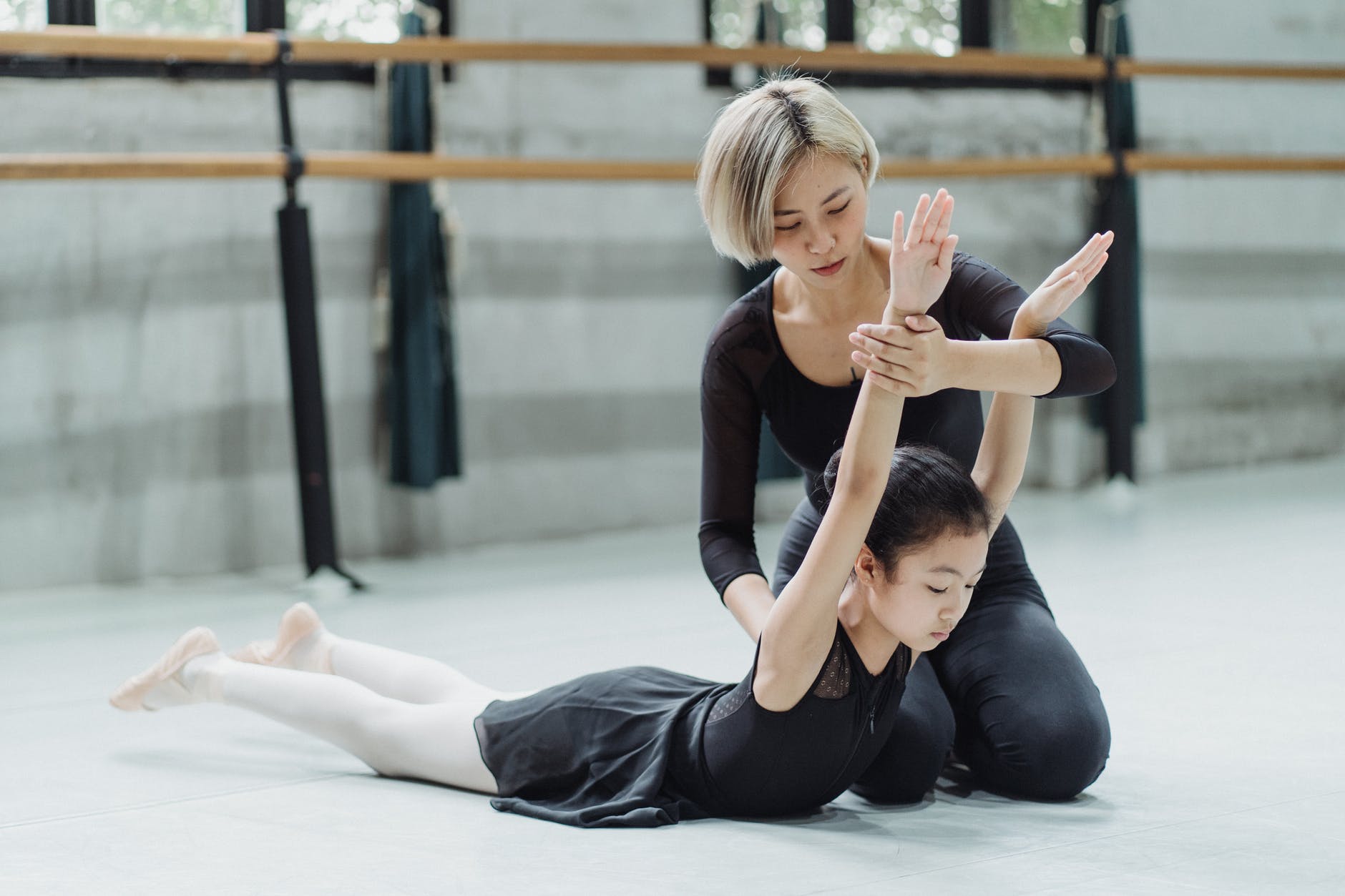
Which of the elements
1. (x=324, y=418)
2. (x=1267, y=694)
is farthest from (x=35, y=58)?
(x=1267, y=694)

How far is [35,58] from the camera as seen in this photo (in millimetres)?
3152

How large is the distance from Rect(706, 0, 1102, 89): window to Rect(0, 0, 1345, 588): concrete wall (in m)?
0.10

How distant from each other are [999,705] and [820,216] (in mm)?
587

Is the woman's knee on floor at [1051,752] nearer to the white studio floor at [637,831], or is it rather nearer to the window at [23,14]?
the white studio floor at [637,831]

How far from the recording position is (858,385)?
5.79 feet

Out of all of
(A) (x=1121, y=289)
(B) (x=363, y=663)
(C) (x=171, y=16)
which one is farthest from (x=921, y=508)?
(A) (x=1121, y=289)

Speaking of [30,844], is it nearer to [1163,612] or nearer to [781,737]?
[781,737]

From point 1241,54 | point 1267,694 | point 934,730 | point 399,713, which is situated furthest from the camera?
point 1241,54

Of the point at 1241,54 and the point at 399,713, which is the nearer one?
the point at 399,713

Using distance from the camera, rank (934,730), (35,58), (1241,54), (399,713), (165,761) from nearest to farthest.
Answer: (934,730), (399,713), (165,761), (35,58), (1241,54)

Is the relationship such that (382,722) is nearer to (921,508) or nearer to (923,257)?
(921,508)

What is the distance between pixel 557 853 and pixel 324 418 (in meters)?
1.88

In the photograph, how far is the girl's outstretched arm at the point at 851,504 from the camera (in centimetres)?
129

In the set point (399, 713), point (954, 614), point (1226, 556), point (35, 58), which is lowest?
point (1226, 556)
